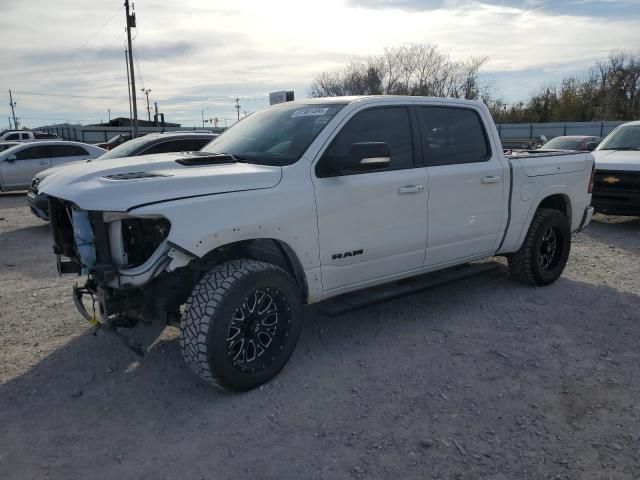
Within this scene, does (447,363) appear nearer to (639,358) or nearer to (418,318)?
(418,318)

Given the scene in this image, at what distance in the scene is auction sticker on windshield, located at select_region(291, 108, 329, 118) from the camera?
421 cm

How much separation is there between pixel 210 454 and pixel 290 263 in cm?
145

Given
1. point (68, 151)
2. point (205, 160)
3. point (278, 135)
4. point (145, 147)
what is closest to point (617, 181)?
point (278, 135)

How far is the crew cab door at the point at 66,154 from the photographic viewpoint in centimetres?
1471

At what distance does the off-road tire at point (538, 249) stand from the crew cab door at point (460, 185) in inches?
22.4

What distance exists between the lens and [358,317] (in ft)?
16.4

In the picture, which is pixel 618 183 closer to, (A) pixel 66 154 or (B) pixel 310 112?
(B) pixel 310 112

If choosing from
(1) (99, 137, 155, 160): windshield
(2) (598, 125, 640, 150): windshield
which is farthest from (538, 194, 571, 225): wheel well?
(1) (99, 137, 155, 160): windshield

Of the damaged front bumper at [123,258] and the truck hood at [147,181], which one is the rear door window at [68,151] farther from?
the damaged front bumper at [123,258]

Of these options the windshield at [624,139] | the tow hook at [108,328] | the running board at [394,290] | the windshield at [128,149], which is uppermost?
the windshield at [128,149]

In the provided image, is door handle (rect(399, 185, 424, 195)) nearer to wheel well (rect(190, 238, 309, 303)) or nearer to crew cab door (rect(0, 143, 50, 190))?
wheel well (rect(190, 238, 309, 303))

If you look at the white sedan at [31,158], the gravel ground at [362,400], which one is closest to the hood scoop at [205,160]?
the gravel ground at [362,400]

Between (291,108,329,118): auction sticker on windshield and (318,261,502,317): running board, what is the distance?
4.91 feet

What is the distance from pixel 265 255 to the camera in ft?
13.1
